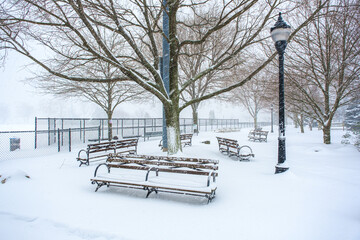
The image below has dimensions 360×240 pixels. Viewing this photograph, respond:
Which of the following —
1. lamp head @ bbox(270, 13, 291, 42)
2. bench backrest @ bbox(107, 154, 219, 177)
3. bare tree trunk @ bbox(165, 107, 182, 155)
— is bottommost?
bench backrest @ bbox(107, 154, 219, 177)

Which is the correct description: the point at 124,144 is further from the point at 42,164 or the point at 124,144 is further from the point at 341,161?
the point at 341,161

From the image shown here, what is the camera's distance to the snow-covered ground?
3.03 metres

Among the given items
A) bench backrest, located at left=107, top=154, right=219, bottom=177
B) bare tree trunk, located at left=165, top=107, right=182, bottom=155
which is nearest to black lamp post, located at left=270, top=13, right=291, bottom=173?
bench backrest, located at left=107, top=154, right=219, bottom=177

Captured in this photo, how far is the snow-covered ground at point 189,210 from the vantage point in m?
3.03

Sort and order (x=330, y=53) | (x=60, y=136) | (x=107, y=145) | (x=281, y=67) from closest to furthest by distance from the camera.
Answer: (x=281, y=67), (x=107, y=145), (x=330, y=53), (x=60, y=136)

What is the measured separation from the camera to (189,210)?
148 inches

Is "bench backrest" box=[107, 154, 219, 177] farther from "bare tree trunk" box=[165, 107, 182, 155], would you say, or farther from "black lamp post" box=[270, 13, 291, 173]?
"black lamp post" box=[270, 13, 291, 173]

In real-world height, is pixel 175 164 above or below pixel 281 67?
below

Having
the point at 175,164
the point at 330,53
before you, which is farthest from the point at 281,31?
the point at 330,53

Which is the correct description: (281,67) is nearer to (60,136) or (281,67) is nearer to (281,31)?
(281,31)

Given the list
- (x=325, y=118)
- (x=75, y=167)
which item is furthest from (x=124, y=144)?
(x=325, y=118)

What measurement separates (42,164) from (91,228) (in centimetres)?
628

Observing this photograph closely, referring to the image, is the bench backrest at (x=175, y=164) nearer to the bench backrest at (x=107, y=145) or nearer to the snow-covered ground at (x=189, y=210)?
the snow-covered ground at (x=189, y=210)

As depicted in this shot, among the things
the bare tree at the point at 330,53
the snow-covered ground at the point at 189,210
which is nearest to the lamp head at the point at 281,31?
the snow-covered ground at the point at 189,210
